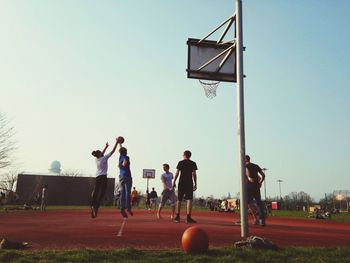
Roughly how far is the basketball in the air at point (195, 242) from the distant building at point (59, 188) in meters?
61.6

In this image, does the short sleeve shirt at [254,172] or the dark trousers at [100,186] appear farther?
the short sleeve shirt at [254,172]

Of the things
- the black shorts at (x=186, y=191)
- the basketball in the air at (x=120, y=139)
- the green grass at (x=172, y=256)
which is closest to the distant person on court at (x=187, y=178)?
the black shorts at (x=186, y=191)

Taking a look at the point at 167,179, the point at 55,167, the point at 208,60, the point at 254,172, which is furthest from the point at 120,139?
the point at 55,167

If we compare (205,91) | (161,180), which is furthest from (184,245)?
(161,180)

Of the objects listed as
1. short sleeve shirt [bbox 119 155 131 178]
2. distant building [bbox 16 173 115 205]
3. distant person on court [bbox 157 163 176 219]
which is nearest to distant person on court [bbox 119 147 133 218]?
short sleeve shirt [bbox 119 155 131 178]

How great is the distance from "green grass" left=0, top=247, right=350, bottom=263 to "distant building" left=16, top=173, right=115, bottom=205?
6148 cm

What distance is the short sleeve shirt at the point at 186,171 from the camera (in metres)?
10.6

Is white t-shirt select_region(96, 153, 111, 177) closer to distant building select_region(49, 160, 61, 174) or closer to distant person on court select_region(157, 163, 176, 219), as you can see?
distant person on court select_region(157, 163, 176, 219)

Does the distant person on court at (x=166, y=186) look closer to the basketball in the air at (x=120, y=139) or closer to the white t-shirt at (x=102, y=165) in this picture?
the basketball in the air at (x=120, y=139)

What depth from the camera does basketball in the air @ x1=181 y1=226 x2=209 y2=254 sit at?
5.43 meters

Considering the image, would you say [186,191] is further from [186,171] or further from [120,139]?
[120,139]

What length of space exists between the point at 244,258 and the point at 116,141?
6082 mm

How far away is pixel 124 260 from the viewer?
16.1 ft

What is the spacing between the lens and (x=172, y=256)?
523 centimetres
